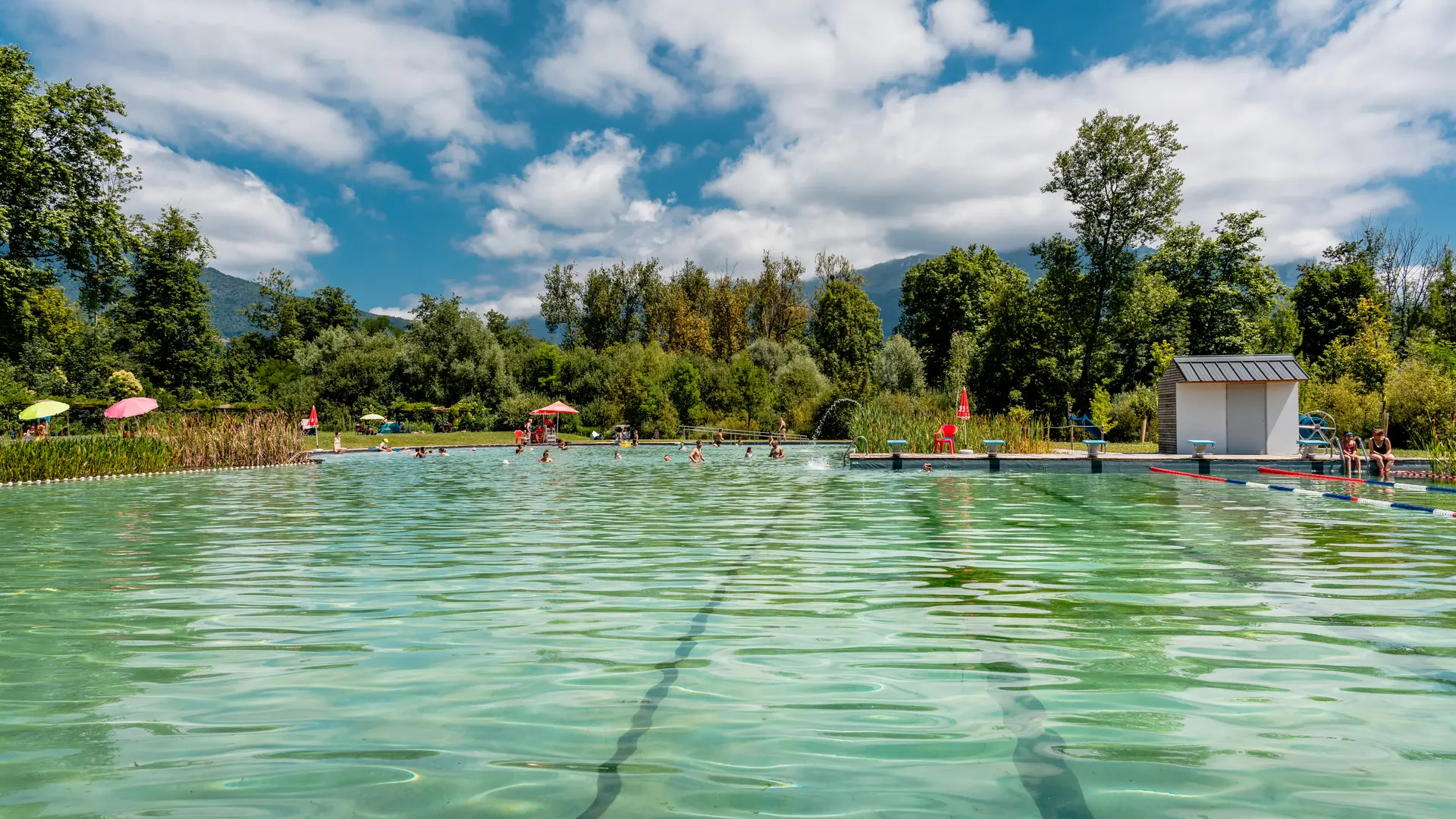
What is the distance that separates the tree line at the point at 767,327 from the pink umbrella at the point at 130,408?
12.5 feet

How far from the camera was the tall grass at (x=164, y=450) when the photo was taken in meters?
19.4

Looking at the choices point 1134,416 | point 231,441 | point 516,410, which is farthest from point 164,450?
point 1134,416

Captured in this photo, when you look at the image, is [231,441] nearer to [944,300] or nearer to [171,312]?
[171,312]

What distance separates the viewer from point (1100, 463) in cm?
2119

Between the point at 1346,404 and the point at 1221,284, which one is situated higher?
the point at 1221,284

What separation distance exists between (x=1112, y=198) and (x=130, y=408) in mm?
37990

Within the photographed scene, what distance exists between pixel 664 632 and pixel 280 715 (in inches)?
89.3

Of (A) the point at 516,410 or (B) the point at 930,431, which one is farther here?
(A) the point at 516,410

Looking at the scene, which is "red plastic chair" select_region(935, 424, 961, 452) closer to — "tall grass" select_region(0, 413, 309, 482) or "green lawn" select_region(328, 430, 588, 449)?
"tall grass" select_region(0, 413, 309, 482)

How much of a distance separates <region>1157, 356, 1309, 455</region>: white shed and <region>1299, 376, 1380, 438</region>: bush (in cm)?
388

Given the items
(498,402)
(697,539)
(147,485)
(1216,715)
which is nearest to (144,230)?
(498,402)

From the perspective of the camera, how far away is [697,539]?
393 inches

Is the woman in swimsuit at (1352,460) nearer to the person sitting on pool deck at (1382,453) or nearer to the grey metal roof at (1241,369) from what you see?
the person sitting on pool deck at (1382,453)

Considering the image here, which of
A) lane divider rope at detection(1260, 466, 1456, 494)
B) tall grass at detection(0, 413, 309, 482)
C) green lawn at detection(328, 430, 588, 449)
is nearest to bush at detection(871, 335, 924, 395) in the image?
green lawn at detection(328, 430, 588, 449)
